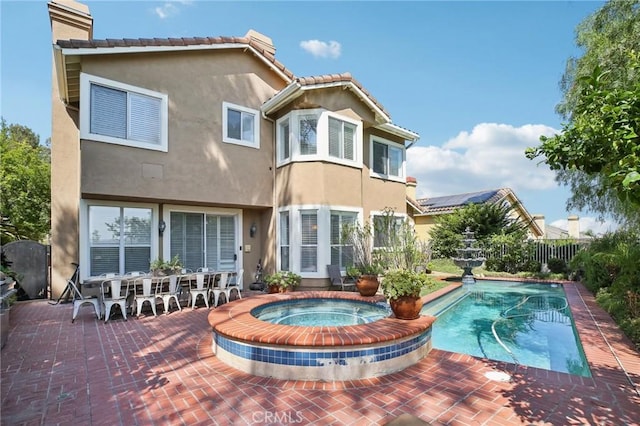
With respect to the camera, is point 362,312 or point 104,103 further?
point 104,103

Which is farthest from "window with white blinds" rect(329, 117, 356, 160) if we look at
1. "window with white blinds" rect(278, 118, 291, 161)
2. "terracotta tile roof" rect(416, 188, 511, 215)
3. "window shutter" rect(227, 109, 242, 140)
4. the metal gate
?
"terracotta tile roof" rect(416, 188, 511, 215)

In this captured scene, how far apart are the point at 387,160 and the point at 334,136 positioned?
4052 millimetres

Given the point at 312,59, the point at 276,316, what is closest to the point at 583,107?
the point at 276,316

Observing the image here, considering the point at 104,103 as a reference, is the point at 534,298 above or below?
below

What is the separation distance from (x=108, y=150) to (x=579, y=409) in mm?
12787

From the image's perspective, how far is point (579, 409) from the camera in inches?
169

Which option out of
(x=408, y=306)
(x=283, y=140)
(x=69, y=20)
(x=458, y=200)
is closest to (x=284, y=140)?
(x=283, y=140)

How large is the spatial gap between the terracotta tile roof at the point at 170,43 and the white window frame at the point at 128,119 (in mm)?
892

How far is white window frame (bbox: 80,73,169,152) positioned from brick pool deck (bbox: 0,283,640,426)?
6.16 metres

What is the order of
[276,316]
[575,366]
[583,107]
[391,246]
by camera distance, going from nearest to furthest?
[583,107] < [575,366] < [276,316] < [391,246]

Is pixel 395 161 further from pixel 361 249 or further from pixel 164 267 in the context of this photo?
pixel 164 267

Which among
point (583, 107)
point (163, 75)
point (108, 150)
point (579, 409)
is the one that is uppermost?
point (163, 75)

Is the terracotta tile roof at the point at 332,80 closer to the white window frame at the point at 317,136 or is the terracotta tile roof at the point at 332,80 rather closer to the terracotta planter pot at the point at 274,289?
the white window frame at the point at 317,136

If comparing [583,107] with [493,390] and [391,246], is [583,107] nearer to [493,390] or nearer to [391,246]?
[493,390]
